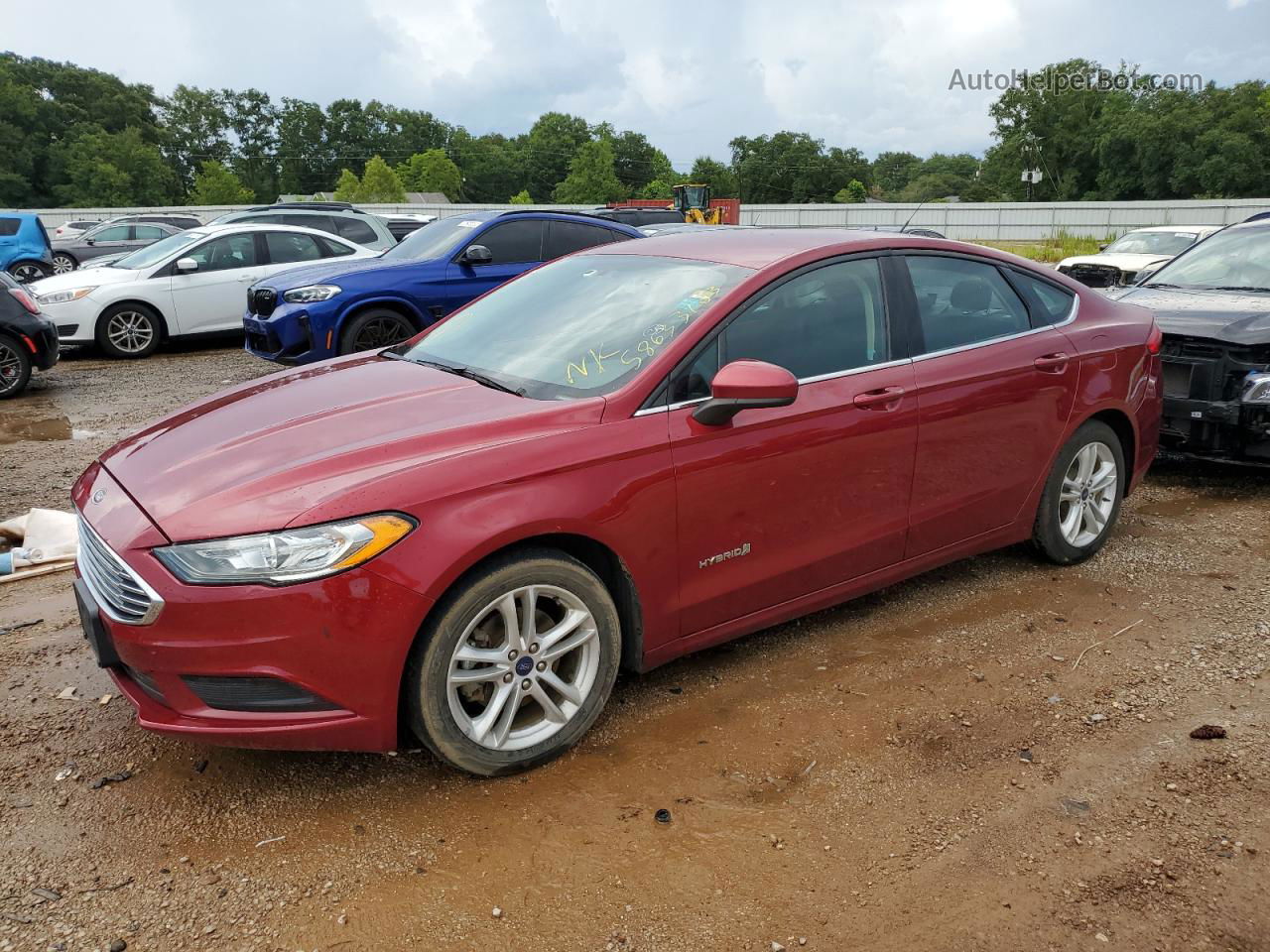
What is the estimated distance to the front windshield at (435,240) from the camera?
9.74 m

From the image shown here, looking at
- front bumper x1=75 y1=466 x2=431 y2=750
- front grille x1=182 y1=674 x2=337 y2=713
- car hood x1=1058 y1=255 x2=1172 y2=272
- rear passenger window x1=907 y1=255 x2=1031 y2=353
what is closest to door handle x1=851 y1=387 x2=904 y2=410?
rear passenger window x1=907 y1=255 x2=1031 y2=353

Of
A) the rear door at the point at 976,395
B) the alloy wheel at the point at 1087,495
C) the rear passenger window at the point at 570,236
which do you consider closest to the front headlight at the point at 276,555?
the rear door at the point at 976,395

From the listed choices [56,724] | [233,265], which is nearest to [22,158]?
[233,265]

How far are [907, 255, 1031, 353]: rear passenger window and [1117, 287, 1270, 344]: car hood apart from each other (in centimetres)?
210

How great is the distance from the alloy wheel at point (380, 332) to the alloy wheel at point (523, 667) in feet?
21.6

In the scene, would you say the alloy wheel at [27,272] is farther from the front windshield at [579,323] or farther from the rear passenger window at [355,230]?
the front windshield at [579,323]

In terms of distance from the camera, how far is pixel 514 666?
303 cm

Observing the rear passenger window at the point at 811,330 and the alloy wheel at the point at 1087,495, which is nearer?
the rear passenger window at the point at 811,330

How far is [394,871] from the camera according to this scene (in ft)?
8.85

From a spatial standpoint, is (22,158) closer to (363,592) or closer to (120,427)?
(120,427)

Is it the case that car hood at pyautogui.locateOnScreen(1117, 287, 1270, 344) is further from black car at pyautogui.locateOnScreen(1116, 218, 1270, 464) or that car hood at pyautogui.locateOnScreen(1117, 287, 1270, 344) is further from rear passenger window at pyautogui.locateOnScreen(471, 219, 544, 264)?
rear passenger window at pyautogui.locateOnScreen(471, 219, 544, 264)

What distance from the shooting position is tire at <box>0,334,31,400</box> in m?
9.54

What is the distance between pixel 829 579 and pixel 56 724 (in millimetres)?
2852

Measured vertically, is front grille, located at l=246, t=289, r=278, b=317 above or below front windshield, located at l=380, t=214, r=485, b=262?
below
